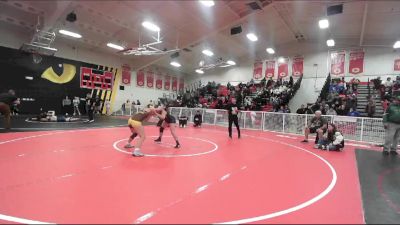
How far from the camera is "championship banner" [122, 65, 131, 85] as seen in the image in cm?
2333

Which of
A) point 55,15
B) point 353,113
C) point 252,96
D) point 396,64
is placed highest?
point 55,15

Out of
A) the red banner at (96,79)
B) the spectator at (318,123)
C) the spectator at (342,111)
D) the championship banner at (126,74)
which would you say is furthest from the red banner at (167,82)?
the spectator at (318,123)

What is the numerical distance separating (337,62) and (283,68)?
427 cm

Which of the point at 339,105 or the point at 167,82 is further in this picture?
the point at 167,82

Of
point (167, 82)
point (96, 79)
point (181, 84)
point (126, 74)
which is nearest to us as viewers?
point (96, 79)

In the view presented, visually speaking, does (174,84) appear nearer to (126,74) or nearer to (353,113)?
(126,74)

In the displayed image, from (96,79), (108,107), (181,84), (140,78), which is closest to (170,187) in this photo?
(108,107)

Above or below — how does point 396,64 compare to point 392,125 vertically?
above

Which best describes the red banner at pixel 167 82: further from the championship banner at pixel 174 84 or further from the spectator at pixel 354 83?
the spectator at pixel 354 83

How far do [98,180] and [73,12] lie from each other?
12.4 meters

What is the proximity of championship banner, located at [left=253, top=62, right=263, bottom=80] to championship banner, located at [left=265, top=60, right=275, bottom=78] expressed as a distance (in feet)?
2.11

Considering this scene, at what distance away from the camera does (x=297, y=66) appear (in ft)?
69.4

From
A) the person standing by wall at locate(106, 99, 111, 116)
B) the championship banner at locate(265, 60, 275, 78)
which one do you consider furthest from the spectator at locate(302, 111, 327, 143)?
the person standing by wall at locate(106, 99, 111, 116)

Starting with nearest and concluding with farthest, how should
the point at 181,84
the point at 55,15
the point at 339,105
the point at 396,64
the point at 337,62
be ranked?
1. the point at 55,15
2. the point at 339,105
3. the point at 396,64
4. the point at 337,62
5. the point at 181,84
